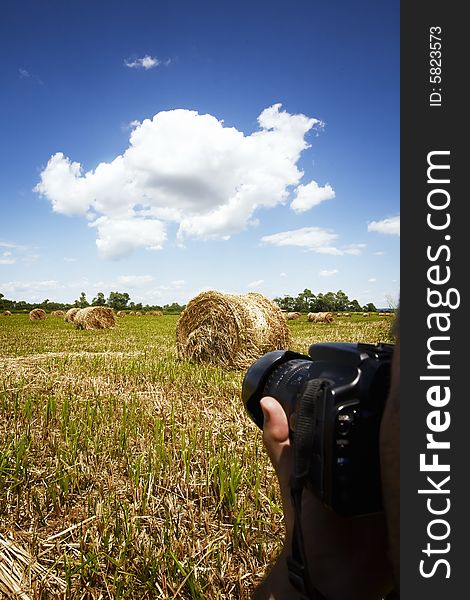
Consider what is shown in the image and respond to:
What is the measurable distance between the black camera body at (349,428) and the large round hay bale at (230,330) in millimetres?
4944

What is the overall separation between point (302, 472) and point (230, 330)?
5242 millimetres

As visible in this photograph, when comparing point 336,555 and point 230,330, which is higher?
point 230,330

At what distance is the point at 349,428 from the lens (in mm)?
725

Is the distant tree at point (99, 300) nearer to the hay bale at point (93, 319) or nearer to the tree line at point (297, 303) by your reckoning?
the tree line at point (297, 303)

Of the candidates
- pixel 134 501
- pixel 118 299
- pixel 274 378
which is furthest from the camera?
pixel 118 299

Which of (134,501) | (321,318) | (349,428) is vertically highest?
(349,428)

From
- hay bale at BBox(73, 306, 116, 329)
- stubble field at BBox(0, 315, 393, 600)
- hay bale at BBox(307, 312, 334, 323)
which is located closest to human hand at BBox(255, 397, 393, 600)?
stubble field at BBox(0, 315, 393, 600)

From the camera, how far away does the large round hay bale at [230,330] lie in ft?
19.4

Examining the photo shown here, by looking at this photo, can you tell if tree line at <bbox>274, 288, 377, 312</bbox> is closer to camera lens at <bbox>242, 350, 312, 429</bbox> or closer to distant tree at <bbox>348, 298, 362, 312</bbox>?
distant tree at <bbox>348, 298, 362, 312</bbox>

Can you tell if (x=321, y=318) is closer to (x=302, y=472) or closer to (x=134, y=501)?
(x=134, y=501)

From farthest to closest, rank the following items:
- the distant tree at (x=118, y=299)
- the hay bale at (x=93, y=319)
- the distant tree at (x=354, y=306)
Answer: the distant tree at (x=118, y=299) < the distant tree at (x=354, y=306) < the hay bale at (x=93, y=319)

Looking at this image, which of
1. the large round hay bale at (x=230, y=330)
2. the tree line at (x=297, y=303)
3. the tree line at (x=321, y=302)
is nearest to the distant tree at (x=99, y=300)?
the tree line at (x=297, y=303)

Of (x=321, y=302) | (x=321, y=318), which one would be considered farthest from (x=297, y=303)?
(x=321, y=318)

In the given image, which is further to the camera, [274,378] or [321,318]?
[321,318]
